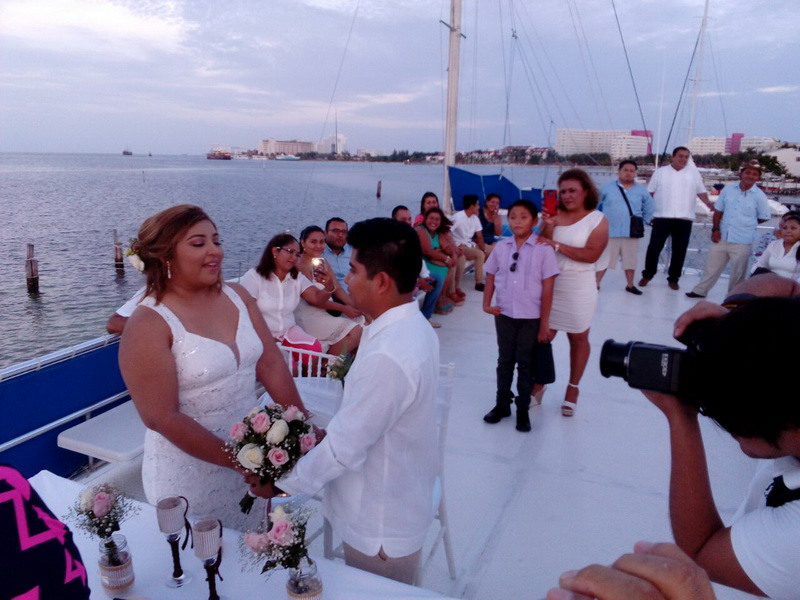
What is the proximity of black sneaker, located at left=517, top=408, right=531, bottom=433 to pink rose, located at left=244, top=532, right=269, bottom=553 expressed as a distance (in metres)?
2.49

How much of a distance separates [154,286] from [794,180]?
2074 inches

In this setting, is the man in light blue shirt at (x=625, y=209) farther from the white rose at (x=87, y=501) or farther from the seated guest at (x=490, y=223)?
the white rose at (x=87, y=501)

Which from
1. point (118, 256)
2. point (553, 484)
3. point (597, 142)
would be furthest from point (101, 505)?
point (118, 256)

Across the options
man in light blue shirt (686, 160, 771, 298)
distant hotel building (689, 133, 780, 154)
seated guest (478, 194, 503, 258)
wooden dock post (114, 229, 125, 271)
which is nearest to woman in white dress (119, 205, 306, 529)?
man in light blue shirt (686, 160, 771, 298)

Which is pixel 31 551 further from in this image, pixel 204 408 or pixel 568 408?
pixel 568 408

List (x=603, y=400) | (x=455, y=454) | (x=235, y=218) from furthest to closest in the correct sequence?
(x=235, y=218), (x=603, y=400), (x=455, y=454)

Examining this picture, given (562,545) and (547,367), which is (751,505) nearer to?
(562,545)

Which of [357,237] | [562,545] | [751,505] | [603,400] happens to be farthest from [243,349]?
[603,400]

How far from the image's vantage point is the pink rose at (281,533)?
1.20m

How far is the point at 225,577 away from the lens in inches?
54.5

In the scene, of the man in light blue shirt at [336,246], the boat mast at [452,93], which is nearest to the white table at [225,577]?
the man in light blue shirt at [336,246]

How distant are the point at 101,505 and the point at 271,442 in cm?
43

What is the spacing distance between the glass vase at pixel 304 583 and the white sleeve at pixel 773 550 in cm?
87

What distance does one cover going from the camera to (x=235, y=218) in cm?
3581
